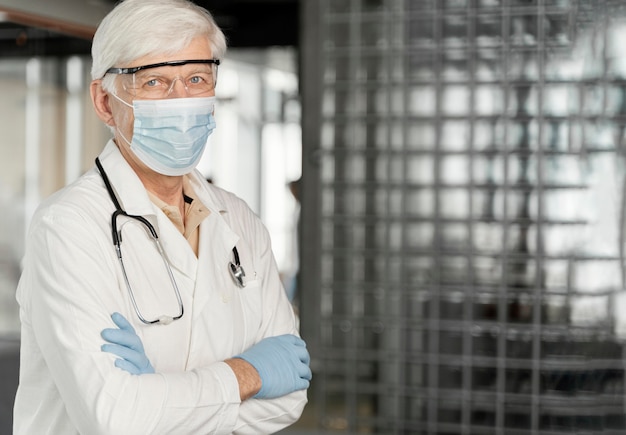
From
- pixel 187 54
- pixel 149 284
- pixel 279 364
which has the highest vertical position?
pixel 187 54

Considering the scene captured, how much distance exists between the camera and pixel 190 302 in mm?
1548

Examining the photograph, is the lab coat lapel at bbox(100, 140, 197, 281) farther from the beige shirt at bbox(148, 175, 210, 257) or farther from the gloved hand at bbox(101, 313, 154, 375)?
the gloved hand at bbox(101, 313, 154, 375)

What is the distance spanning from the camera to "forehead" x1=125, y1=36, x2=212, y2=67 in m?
1.48

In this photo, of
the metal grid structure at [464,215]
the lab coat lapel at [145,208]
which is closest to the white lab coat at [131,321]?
the lab coat lapel at [145,208]

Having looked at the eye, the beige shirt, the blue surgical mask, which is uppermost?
the eye

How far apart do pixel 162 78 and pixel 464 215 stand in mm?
2712

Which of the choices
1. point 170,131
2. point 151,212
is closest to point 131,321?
point 151,212

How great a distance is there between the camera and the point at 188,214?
168 cm

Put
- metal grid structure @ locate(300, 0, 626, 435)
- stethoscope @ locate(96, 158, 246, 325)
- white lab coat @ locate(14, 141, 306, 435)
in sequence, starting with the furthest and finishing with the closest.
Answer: metal grid structure @ locate(300, 0, 626, 435)
stethoscope @ locate(96, 158, 246, 325)
white lab coat @ locate(14, 141, 306, 435)

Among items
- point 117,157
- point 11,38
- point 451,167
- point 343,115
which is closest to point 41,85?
point 11,38

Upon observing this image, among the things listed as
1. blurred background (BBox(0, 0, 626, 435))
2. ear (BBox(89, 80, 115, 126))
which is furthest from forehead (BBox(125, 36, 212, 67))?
blurred background (BBox(0, 0, 626, 435))

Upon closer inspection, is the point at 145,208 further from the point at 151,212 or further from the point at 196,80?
the point at 196,80

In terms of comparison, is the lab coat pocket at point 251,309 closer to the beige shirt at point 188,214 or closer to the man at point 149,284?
the man at point 149,284

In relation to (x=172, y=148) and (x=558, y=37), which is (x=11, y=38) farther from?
(x=172, y=148)
